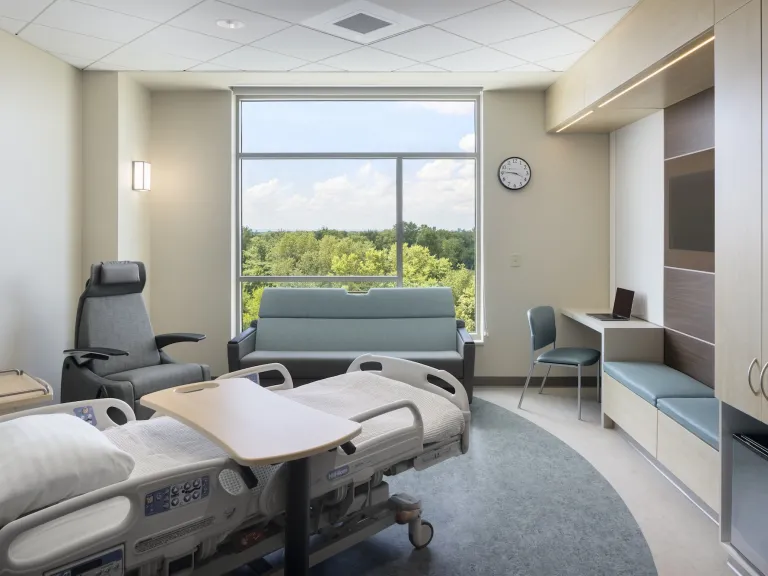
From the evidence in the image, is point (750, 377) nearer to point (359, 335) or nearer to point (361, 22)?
point (361, 22)

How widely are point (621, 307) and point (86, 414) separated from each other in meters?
3.85

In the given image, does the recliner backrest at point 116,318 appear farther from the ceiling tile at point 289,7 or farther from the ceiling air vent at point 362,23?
the ceiling air vent at point 362,23

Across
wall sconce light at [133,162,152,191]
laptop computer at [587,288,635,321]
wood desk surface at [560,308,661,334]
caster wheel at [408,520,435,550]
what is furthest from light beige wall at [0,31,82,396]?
laptop computer at [587,288,635,321]

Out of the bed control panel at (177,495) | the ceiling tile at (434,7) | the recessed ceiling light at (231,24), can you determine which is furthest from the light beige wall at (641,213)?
the bed control panel at (177,495)

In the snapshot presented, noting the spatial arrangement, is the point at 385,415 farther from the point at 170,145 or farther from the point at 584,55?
the point at 170,145

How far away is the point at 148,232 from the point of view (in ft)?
17.5

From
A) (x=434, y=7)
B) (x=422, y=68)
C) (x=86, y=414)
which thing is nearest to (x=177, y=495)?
(x=86, y=414)

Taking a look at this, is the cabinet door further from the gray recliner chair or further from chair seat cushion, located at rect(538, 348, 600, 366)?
the gray recliner chair

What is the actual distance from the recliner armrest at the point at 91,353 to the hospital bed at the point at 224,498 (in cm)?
124

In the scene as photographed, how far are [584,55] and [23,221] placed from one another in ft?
13.1

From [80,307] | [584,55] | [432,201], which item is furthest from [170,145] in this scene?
[584,55]

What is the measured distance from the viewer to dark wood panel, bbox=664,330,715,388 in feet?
11.8

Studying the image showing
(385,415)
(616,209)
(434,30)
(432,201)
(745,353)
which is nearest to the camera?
(745,353)

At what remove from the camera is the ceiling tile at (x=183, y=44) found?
3834 millimetres
